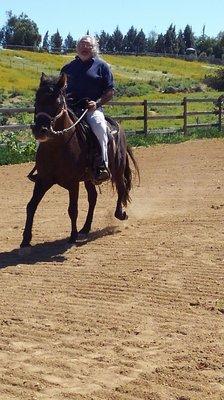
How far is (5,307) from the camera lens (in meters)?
6.29

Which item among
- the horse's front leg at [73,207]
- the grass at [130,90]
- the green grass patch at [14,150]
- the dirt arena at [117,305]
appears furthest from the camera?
the grass at [130,90]

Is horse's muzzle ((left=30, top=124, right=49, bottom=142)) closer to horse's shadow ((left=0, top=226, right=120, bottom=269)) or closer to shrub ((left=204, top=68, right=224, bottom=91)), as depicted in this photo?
horse's shadow ((left=0, top=226, right=120, bottom=269))

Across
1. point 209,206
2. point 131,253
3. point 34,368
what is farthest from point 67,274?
point 209,206

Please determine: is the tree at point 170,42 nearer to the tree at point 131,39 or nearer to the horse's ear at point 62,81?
the tree at point 131,39

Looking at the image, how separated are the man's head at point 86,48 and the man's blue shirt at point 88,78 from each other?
0.26ft

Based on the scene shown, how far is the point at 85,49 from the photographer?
887 centimetres

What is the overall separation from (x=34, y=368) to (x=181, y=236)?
4.27 meters

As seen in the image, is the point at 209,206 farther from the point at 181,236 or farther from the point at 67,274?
the point at 67,274

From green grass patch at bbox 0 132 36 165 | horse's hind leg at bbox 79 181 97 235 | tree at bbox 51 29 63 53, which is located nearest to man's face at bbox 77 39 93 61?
horse's hind leg at bbox 79 181 97 235

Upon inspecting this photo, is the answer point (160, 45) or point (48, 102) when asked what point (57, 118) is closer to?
point (48, 102)

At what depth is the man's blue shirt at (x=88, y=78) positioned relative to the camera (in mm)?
8961

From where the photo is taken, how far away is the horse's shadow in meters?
8.00

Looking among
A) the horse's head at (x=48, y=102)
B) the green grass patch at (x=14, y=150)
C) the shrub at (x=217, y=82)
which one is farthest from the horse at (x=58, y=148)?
the shrub at (x=217, y=82)

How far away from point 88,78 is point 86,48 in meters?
0.35
